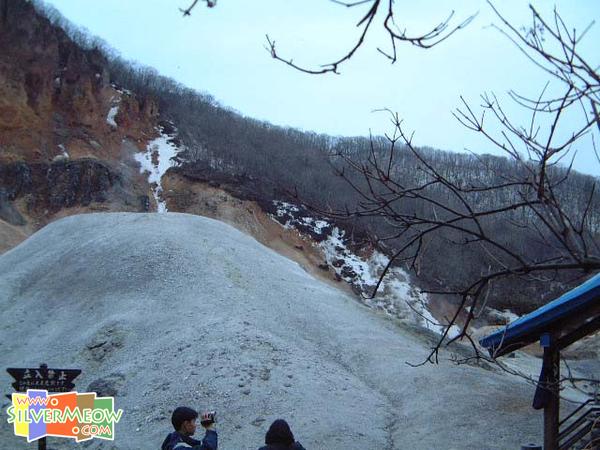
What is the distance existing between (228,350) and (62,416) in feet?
14.8

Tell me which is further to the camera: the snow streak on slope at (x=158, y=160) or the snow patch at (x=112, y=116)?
the snow patch at (x=112, y=116)

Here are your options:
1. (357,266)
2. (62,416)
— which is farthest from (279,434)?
(357,266)

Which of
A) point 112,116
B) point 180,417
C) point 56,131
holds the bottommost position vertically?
point 180,417

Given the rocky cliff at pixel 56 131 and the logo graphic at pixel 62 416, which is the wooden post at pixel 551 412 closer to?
the logo graphic at pixel 62 416

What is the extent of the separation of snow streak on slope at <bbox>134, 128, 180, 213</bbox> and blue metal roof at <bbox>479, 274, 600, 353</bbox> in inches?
1632

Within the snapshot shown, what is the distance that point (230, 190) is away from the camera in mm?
48844

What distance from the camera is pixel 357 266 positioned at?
148ft

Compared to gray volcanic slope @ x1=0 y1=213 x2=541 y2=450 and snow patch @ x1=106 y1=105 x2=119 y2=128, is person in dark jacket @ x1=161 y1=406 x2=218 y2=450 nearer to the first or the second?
gray volcanic slope @ x1=0 y1=213 x2=541 y2=450

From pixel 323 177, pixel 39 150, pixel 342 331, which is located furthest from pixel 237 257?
pixel 323 177

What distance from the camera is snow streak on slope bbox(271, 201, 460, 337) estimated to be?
37.8 meters

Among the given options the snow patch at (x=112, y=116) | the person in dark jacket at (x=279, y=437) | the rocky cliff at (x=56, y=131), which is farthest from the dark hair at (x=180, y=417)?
the snow patch at (x=112, y=116)

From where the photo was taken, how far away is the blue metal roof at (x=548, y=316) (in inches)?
270

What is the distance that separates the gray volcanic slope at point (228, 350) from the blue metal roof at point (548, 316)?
13.3 ft

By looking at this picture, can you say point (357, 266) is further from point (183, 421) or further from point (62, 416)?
point (183, 421)
